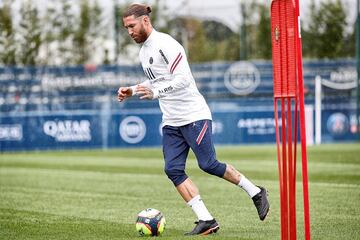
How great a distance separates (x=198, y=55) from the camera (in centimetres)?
3447

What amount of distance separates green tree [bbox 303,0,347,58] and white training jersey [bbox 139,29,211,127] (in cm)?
2339

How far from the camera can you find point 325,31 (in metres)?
34.5

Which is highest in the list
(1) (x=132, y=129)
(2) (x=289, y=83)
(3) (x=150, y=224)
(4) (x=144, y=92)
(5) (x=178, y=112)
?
(2) (x=289, y=83)

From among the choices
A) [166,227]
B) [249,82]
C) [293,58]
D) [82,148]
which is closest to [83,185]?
[166,227]

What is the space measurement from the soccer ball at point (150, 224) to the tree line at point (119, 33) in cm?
2254

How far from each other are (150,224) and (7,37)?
22671 mm

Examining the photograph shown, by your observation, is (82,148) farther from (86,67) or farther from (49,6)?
(49,6)

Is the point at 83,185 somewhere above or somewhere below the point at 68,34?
below

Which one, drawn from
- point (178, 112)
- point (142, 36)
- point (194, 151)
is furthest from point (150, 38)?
point (194, 151)

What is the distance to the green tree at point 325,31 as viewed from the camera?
33.7 meters

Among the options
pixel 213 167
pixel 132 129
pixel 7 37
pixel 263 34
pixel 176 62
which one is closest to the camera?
pixel 176 62

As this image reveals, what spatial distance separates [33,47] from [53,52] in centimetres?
67

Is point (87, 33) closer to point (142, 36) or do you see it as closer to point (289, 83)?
point (142, 36)

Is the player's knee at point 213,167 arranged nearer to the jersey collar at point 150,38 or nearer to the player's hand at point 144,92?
the player's hand at point 144,92
